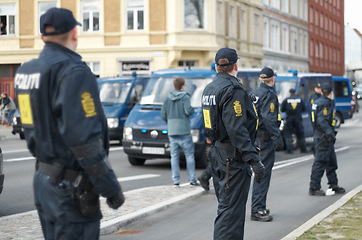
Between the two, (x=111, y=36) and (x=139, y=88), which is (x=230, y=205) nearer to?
(x=139, y=88)

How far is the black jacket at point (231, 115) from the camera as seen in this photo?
A: 18.5 ft

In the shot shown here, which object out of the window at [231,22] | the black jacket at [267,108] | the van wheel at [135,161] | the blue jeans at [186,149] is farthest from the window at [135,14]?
the black jacket at [267,108]

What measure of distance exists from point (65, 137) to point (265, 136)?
4.99m

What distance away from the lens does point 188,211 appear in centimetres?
924

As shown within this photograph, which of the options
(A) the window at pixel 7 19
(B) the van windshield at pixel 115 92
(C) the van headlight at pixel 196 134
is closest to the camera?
(C) the van headlight at pixel 196 134

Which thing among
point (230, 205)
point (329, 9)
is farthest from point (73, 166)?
point (329, 9)

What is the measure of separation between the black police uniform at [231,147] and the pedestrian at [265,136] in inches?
93.7

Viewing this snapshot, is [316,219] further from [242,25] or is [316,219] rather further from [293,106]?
[242,25]

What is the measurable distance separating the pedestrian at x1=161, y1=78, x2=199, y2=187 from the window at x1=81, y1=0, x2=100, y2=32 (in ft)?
87.5

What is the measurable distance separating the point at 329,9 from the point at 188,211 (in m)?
69.6

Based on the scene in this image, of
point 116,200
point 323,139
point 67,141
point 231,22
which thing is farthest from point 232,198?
point 231,22

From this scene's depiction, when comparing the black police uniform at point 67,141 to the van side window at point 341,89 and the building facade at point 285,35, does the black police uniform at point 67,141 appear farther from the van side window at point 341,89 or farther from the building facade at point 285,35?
the building facade at point 285,35

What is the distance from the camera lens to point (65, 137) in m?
3.55

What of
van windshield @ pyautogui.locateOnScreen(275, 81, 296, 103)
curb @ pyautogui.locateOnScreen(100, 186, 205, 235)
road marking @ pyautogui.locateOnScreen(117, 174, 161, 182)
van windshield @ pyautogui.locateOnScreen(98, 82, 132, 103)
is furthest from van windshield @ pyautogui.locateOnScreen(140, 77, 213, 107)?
van windshield @ pyautogui.locateOnScreen(275, 81, 296, 103)
